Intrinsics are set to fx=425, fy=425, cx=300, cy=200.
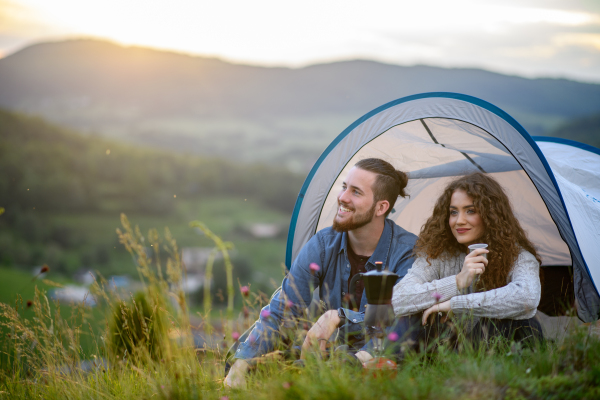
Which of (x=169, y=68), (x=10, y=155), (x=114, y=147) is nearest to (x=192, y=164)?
(x=114, y=147)

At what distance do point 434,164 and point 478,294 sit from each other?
153 centimetres

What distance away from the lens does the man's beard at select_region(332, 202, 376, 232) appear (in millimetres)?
2898

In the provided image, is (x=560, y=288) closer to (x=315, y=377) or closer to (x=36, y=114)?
(x=315, y=377)

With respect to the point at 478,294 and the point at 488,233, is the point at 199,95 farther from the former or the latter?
the point at 478,294

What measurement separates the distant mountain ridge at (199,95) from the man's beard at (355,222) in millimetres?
61489

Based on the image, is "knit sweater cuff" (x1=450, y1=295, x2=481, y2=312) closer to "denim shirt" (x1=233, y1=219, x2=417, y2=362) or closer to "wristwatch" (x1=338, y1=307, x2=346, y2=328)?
"denim shirt" (x1=233, y1=219, x2=417, y2=362)

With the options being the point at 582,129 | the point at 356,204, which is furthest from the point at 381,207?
the point at 582,129

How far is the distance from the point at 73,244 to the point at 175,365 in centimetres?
5733

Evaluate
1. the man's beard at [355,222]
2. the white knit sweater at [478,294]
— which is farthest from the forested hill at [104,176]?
the white knit sweater at [478,294]

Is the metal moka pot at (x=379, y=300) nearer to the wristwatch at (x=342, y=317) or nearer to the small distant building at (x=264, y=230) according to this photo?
the wristwatch at (x=342, y=317)

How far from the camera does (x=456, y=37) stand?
46781 mm

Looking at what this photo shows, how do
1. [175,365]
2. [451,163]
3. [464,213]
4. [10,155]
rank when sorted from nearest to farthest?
1. [175,365]
2. [464,213]
3. [451,163]
4. [10,155]

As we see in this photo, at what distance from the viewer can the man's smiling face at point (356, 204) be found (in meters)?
2.90

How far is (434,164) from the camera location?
3578mm
